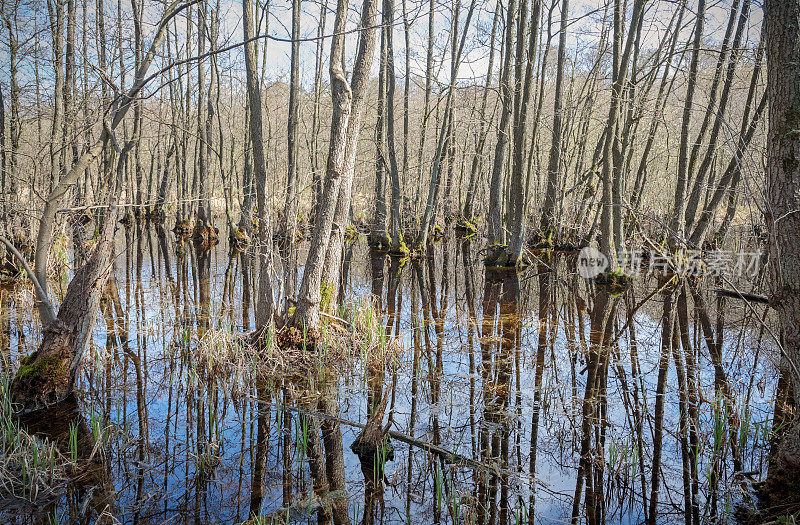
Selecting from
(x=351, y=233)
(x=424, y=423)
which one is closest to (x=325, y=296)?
(x=424, y=423)

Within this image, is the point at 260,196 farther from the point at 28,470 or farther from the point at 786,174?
the point at 786,174

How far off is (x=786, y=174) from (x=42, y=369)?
5.71 m

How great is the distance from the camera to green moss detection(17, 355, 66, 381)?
4535 millimetres

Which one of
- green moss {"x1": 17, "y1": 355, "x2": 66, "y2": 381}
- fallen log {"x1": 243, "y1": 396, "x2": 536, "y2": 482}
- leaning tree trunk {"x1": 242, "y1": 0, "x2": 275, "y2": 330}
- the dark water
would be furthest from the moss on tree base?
fallen log {"x1": 243, "y1": 396, "x2": 536, "y2": 482}

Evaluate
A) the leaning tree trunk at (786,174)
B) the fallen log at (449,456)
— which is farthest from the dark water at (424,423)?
the leaning tree trunk at (786,174)

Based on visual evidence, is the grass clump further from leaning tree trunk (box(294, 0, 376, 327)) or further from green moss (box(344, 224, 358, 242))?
green moss (box(344, 224, 358, 242))

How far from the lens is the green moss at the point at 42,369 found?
4535mm

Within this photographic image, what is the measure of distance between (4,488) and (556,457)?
3617 millimetres

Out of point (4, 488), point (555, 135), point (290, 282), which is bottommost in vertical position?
point (4, 488)

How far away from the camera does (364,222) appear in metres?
24.2

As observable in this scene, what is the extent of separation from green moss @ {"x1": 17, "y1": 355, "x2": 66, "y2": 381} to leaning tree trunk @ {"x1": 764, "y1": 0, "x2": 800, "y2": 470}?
18.0ft

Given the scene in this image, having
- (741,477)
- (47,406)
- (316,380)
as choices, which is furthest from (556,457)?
(47,406)

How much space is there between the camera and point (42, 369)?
457 centimetres

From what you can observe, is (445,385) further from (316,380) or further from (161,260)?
(161,260)
